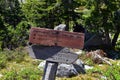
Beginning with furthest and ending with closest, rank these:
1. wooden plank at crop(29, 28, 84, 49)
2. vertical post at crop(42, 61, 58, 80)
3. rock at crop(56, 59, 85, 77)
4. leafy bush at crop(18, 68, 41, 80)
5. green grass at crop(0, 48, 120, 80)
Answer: rock at crop(56, 59, 85, 77) → leafy bush at crop(18, 68, 41, 80) → green grass at crop(0, 48, 120, 80) → vertical post at crop(42, 61, 58, 80) → wooden plank at crop(29, 28, 84, 49)

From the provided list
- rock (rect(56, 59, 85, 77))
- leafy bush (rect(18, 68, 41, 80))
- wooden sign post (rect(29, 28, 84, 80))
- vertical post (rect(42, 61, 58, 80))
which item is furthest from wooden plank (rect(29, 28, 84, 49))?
rock (rect(56, 59, 85, 77))

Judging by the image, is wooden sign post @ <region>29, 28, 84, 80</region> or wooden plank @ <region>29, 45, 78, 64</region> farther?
wooden plank @ <region>29, 45, 78, 64</region>

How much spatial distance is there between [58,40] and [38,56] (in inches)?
25.9

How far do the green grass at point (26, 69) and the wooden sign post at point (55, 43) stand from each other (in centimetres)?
263

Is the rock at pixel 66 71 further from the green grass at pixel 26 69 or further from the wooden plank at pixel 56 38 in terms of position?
the wooden plank at pixel 56 38

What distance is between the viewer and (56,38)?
8.09 meters

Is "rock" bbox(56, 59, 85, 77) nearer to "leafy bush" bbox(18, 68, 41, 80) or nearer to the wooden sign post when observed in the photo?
"leafy bush" bbox(18, 68, 41, 80)

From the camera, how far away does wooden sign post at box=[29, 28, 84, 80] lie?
8.05 m

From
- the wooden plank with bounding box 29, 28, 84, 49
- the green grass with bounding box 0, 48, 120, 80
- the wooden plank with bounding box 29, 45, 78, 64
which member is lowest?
the green grass with bounding box 0, 48, 120, 80

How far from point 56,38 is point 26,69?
6098mm

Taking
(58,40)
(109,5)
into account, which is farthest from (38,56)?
(109,5)

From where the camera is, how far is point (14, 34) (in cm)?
2556

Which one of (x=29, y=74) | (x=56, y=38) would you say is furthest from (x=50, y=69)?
(x=29, y=74)

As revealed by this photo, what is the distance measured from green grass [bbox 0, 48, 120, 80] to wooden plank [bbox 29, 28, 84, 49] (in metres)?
2.70
